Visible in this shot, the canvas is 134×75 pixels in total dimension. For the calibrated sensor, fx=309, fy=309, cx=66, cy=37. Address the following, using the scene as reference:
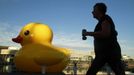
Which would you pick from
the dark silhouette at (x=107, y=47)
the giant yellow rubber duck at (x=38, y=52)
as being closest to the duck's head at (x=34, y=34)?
the giant yellow rubber duck at (x=38, y=52)

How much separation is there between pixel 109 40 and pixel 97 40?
0.18m

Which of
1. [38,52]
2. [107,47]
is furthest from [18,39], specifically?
[107,47]

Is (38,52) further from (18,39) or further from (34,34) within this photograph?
(18,39)

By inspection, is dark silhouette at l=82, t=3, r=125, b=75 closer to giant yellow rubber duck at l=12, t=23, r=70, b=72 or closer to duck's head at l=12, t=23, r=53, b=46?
giant yellow rubber duck at l=12, t=23, r=70, b=72

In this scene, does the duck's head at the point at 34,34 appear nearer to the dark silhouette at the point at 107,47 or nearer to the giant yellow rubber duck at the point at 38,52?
the giant yellow rubber duck at the point at 38,52

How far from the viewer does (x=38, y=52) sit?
22.1ft

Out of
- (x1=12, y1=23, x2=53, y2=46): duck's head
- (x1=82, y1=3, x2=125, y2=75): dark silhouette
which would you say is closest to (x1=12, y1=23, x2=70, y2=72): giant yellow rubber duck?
(x1=12, y1=23, x2=53, y2=46): duck's head

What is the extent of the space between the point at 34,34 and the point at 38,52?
36.0 inches

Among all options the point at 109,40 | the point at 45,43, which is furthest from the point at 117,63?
the point at 45,43

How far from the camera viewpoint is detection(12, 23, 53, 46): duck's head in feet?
24.7

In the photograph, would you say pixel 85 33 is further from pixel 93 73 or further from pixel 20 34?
pixel 20 34

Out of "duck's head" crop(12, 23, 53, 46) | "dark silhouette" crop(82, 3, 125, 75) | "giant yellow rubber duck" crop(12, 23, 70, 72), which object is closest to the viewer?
"dark silhouette" crop(82, 3, 125, 75)

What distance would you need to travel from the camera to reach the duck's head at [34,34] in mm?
7540

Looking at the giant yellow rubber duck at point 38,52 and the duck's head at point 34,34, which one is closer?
the giant yellow rubber duck at point 38,52
